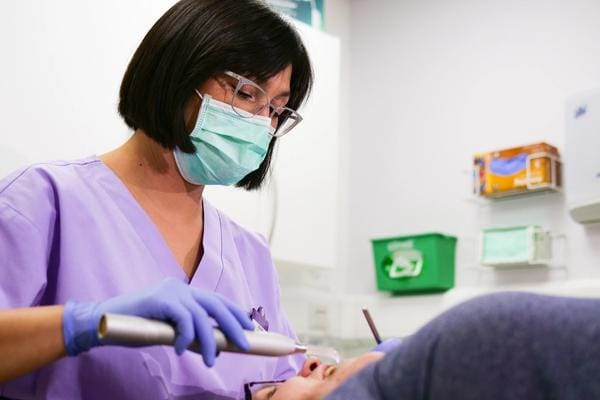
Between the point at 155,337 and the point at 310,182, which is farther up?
the point at 310,182

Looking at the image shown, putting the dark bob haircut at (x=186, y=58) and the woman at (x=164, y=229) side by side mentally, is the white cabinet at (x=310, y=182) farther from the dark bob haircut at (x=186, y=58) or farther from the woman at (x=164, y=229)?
the dark bob haircut at (x=186, y=58)

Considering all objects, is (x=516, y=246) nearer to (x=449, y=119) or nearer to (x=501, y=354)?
(x=449, y=119)

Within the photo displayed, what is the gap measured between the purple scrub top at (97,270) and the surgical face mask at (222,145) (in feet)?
0.40

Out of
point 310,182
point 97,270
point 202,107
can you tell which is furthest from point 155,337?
point 310,182

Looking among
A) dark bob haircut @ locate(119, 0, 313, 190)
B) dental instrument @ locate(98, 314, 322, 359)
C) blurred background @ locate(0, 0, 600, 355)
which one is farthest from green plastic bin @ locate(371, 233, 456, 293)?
dental instrument @ locate(98, 314, 322, 359)

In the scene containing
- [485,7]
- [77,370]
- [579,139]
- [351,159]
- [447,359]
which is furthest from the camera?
[351,159]

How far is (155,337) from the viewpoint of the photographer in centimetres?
90

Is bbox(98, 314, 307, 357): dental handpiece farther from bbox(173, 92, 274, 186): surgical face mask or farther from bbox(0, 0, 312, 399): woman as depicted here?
bbox(173, 92, 274, 186): surgical face mask

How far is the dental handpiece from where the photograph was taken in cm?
84

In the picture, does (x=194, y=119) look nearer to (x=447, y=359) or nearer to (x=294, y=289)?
(x=447, y=359)

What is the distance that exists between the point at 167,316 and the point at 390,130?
2413 millimetres

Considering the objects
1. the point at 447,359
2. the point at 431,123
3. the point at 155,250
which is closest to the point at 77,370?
the point at 155,250

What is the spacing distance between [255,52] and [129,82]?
0.79ft

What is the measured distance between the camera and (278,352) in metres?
1.04
